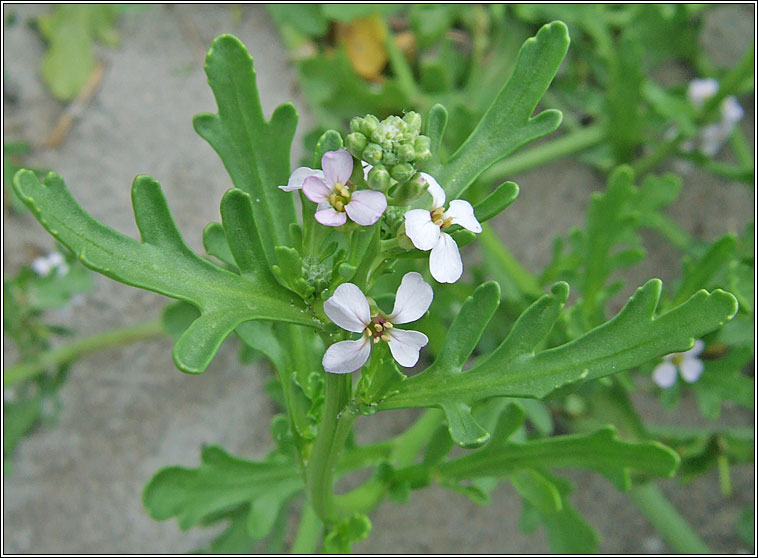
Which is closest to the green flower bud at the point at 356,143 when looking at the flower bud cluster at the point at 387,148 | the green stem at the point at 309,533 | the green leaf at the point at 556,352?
the flower bud cluster at the point at 387,148

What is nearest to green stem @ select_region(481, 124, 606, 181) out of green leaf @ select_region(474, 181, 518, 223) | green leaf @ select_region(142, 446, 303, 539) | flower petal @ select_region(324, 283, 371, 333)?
green leaf @ select_region(142, 446, 303, 539)

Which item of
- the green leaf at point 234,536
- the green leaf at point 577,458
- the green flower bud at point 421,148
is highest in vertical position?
the green flower bud at point 421,148

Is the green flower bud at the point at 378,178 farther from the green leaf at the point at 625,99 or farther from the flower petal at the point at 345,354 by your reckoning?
the green leaf at the point at 625,99

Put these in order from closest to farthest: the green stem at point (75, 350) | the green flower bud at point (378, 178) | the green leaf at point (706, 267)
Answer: the green flower bud at point (378, 178), the green leaf at point (706, 267), the green stem at point (75, 350)

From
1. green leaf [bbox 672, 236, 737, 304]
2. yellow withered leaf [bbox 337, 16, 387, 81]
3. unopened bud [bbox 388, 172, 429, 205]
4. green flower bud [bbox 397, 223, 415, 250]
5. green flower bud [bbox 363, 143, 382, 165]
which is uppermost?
yellow withered leaf [bbox 337, 16, 387, 81]

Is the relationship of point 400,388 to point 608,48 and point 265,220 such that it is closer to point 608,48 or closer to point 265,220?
point 265,220

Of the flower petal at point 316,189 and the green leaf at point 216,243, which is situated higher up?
the green leaf at point 216,243

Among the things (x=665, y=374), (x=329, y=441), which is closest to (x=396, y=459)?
(x=329, y=441)

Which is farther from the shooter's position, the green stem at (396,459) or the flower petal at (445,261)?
the green stem at (396,459)

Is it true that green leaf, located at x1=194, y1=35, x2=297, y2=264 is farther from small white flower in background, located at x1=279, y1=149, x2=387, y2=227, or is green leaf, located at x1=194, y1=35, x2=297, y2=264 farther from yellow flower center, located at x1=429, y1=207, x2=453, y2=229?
yellow flower center, located at x1=429, y1=207, x2=453, y2=229
